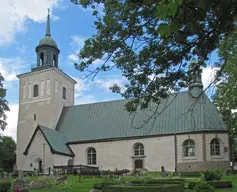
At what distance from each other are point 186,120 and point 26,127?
21635mm

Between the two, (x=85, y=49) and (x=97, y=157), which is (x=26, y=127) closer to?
(x=97, y=157)

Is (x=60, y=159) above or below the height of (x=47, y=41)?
below

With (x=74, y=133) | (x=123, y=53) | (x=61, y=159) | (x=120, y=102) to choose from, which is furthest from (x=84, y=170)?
(x=123, y=53)

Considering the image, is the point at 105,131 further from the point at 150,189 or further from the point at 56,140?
the point at 150,189

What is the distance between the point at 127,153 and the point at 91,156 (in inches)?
189


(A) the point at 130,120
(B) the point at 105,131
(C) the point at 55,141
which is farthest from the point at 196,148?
(C) the point at 55,141

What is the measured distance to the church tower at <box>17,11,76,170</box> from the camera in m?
44.9

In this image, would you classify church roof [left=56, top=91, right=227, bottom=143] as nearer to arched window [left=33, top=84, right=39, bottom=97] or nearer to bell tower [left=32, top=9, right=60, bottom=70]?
arched window [left=33, top=84, right=39, bottom=97]

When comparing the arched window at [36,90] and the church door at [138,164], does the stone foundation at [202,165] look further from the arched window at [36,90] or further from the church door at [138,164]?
the arched window at [36,90]

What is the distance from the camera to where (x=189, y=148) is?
120 feet

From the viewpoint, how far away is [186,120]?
37531 millimetres

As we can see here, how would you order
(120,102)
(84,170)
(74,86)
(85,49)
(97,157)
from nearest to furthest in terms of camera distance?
(85,49), (84,170), (97,157), (120,102), (74,86)

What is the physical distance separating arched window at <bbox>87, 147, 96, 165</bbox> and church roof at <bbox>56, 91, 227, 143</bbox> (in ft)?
4.17

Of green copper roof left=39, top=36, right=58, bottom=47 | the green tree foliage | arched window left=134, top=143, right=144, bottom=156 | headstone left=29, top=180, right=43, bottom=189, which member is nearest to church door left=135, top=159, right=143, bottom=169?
arched window left=134, top=143, right=144, bottom=156
